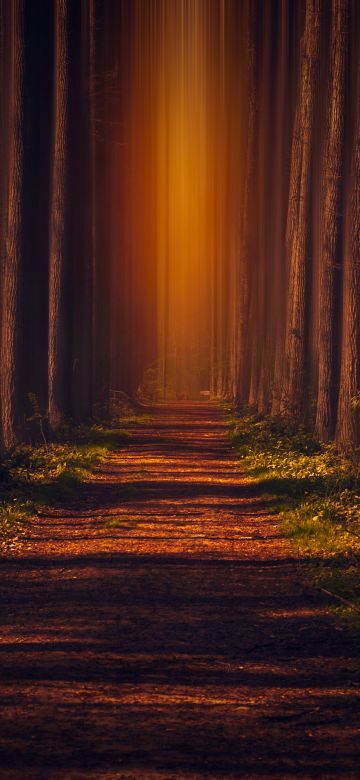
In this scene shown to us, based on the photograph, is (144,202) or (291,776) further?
(144,202)

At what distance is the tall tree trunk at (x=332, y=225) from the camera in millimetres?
19062

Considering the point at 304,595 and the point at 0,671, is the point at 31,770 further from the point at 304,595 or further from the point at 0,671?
the point at 304,595

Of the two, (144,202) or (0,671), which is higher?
(144,202)

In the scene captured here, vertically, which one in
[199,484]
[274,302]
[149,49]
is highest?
[149,49]

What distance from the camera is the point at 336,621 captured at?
7445mm

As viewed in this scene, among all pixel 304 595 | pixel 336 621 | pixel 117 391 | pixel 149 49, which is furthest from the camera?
pixel 149 49

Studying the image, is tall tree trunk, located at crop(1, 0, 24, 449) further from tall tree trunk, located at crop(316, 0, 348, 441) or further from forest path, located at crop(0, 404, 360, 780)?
forest path, located at crop(0, 404, 360, 780)

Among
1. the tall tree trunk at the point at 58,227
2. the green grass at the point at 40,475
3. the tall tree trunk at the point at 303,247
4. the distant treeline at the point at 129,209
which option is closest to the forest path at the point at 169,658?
the green grass at the point at 40,475

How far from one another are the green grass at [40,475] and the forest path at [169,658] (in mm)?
403

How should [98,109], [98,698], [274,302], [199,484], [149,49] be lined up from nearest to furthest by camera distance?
[98,698] < [199,484] < [98,109] < [274,302] < [149,49]

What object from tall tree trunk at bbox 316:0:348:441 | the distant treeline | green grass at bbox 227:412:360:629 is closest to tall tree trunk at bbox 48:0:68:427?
the distant treeline

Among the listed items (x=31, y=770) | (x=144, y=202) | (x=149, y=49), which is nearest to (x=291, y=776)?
→ (x=31, y=770)

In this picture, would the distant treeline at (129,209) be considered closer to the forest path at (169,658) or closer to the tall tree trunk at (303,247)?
the tall tree trunk at (303,247)

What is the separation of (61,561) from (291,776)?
5524 mm
